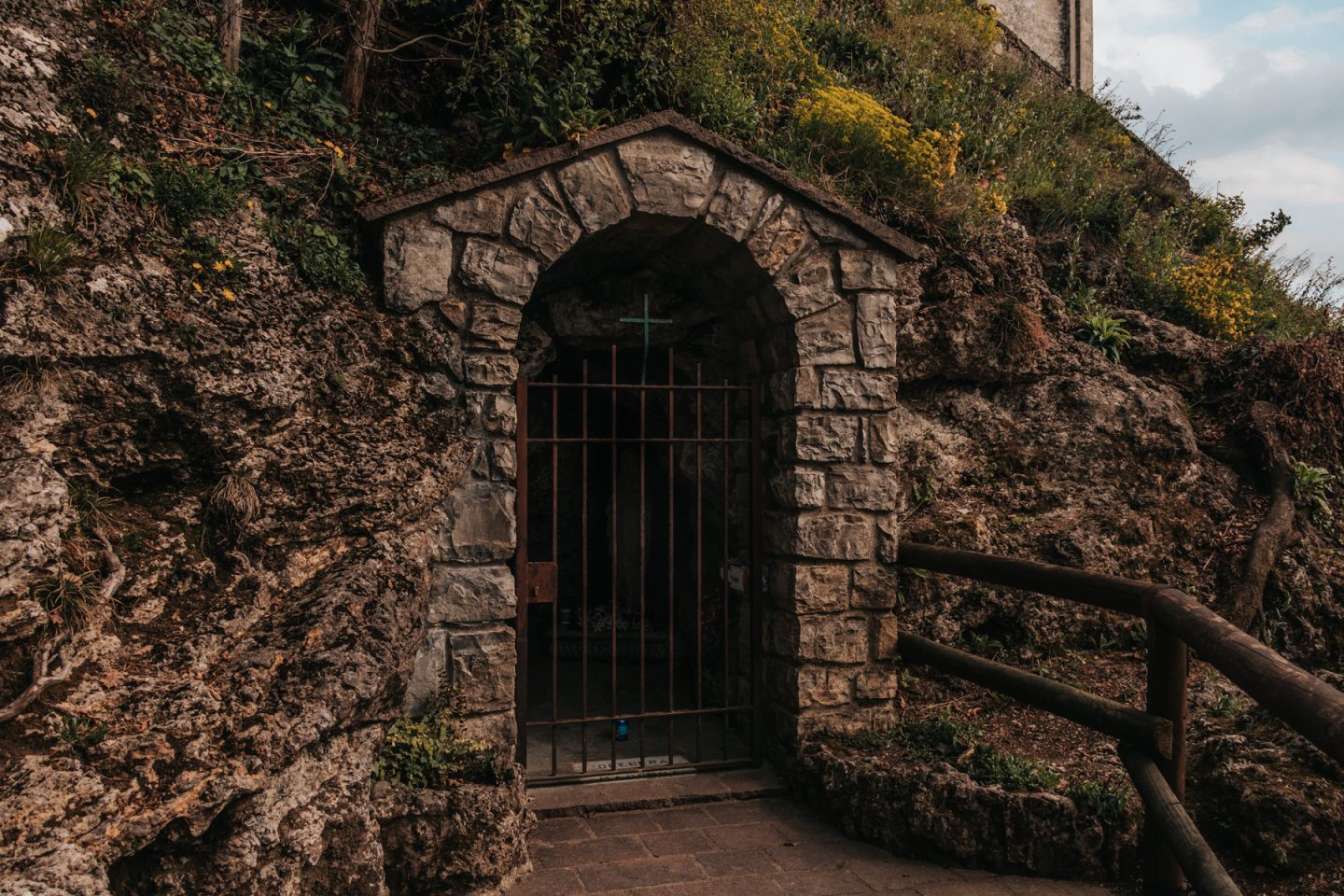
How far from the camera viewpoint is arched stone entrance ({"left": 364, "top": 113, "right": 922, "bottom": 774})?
409 centimetres

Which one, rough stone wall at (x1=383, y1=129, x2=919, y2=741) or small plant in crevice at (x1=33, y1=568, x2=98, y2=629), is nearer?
small plant in crevice at (x1=33, y1=568, x2=98, y2=629)

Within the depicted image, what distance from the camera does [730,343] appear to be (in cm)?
543

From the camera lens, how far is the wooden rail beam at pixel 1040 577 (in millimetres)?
3545

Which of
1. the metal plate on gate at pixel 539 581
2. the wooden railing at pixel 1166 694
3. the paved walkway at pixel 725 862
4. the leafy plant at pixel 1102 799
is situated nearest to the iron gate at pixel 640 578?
the metal plate on gate at pixel 539 581

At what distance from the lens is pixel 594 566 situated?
7.60 metres

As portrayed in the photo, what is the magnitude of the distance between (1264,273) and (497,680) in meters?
7.55

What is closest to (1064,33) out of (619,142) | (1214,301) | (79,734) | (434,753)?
(1214,301)

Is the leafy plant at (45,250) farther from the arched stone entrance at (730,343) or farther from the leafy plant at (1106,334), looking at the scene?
the leafy plant at (1106,334)

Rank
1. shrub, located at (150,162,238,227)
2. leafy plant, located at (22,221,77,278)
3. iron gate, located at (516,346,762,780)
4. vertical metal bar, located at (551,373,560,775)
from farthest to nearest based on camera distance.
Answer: iron gate, located at (516,346,762,780) → vertical metal bar, located at (551,373,560,775) → shrub, located at (150,162,238,227) → leafy plant, located at (22,221,77,278)

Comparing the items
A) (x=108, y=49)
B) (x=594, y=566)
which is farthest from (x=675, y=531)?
(x=108, y=49)

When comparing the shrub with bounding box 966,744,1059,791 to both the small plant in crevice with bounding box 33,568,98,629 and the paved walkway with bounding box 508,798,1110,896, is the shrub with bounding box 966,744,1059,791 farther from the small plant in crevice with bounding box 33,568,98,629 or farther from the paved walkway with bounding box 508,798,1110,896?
the small plant in crevice with bounding box 33,568,98,629

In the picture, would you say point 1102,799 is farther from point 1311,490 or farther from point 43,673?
point 43,673

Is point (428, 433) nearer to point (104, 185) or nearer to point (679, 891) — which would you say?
point (104, 185)

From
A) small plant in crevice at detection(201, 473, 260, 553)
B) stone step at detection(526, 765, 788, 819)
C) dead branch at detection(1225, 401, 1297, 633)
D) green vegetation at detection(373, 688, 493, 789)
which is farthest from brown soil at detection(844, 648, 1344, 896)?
small plant in crevice at detection(201, 473, 260, 553)
